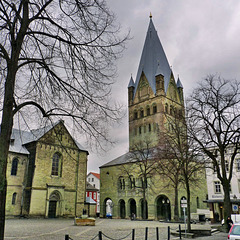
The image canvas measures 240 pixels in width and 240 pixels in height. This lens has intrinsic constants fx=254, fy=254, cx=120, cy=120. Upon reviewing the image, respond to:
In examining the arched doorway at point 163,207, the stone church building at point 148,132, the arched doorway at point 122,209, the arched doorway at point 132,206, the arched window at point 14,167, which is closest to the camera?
the arched window at point 14,167

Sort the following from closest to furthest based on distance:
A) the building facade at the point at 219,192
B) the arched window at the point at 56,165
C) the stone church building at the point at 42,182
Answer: the building facade at the point at 219,192, the stone church building at the point at 42,182, the arched window at the point at 56,165

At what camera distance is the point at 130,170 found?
151 feet

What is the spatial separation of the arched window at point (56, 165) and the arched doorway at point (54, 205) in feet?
8.91

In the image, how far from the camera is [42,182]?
109 feet

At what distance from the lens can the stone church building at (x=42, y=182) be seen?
1261 inches

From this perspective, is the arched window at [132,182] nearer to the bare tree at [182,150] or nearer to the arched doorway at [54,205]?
the arched doorway at [54,205]

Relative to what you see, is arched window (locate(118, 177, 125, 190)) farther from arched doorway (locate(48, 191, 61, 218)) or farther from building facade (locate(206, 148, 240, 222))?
building facade (locate(206, 148, 240, 222))

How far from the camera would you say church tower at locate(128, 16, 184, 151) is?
5809 centimetres

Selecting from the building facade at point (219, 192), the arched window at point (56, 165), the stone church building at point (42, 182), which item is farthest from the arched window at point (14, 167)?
the building facade at point (219, 192)

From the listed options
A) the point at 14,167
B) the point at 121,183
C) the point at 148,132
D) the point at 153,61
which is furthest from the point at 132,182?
the point at 153,61

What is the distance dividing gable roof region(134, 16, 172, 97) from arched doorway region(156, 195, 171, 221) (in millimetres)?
27182

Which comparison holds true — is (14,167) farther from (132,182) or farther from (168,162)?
(168,162)

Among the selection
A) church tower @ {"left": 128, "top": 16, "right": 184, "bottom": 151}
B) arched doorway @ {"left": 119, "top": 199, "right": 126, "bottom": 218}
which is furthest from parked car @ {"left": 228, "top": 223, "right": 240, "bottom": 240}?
church tower @ {"left": 128, "top": 16, "right": 184, "bottom": 151}

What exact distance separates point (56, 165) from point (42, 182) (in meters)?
3.31
